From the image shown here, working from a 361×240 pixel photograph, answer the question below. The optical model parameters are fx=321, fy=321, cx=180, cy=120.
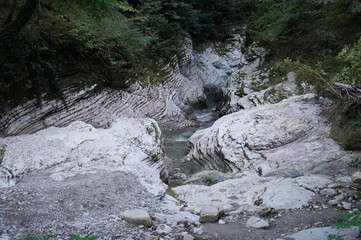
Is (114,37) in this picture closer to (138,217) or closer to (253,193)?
(253,193)

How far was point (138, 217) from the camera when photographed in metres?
4.23

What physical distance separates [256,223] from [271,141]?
13.4 ft

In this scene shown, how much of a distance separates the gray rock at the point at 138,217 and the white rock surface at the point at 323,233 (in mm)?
1764

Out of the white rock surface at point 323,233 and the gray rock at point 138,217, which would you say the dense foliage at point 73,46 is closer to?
the gray rock at point 138,217

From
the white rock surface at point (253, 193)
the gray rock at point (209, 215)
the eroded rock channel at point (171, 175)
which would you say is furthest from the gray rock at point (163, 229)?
the white rock surface at point (253, 193)

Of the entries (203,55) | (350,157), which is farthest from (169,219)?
(203,55)

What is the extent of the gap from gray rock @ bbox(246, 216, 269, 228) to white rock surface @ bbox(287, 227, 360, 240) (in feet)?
1.58

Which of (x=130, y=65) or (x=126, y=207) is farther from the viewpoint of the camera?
(x=130, y=65)

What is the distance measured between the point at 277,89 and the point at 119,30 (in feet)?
20.0

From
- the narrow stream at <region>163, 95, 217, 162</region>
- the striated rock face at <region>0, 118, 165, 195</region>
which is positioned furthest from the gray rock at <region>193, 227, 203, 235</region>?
the narrow stream at <region>163, 95, 217, 162</region>

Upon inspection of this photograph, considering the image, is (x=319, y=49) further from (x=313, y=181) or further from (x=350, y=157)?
(x=313, y=181)

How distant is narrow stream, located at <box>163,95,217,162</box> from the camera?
34.5 ft

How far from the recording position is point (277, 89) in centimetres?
1195

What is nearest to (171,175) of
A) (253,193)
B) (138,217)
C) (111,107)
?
(253,193)
